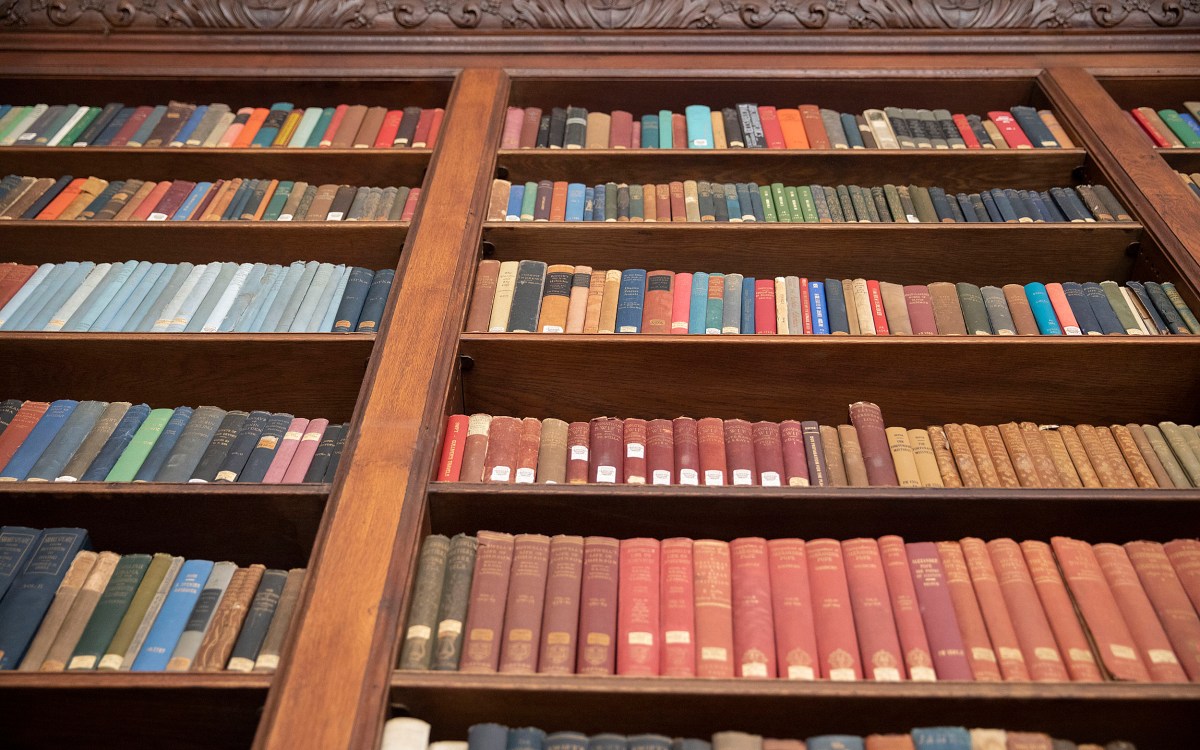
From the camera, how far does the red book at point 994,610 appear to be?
1442mm

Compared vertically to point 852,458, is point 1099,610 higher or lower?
lower

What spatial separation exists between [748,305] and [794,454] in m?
0.40

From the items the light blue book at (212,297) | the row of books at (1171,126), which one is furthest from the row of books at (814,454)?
the row of books at (1171,126)

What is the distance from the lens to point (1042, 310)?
204 cm

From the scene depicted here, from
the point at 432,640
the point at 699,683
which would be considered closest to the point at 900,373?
the point at 699,683

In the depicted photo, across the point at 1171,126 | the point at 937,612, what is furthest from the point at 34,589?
the point at 1171,126

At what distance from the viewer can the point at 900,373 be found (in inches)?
78.4

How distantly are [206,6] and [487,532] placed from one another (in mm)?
2014

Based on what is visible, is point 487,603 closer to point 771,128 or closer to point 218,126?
point 771,128

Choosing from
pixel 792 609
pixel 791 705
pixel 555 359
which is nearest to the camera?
pixel 791 705

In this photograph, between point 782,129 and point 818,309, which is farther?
point 782,129

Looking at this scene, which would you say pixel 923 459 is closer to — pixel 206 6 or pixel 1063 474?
pixel 1063 474

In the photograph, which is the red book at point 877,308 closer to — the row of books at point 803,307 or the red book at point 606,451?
the row of books at point 803,307

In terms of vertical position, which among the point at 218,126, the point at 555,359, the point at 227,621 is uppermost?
the point at 218,126
